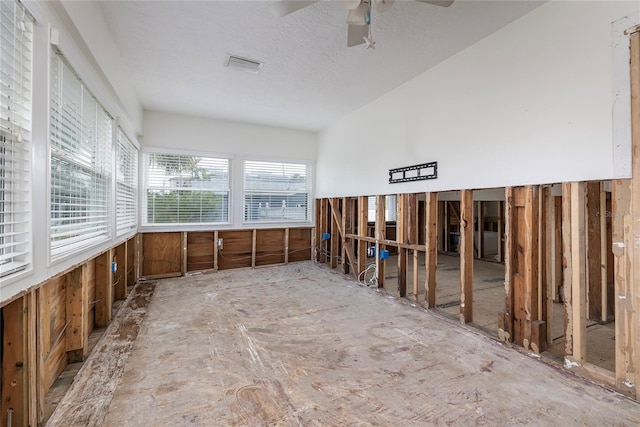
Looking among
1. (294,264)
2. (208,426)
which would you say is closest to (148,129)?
(294,264)

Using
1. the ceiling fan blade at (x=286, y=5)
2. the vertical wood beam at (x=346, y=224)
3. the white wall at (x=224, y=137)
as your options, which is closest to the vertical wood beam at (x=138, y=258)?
the white wall at (x=224, y=137)

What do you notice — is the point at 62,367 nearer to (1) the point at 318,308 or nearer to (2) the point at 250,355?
(2) the point at 250,355

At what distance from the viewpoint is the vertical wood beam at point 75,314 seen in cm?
223

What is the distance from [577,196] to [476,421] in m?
1.64

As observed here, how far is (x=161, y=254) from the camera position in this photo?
4.91 meters

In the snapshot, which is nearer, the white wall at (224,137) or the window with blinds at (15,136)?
the window with blinds at (15,136)

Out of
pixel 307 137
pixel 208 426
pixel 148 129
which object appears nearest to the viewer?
pixel 208 426

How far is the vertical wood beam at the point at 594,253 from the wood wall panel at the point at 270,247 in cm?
458

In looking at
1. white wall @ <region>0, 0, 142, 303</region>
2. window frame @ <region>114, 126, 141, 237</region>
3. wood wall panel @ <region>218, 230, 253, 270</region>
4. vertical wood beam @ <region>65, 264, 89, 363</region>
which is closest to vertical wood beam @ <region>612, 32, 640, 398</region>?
white wall @ <region>0, 0, 142, 303</region>

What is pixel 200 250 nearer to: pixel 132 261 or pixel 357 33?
pixel 132 261

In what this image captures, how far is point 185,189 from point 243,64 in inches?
106

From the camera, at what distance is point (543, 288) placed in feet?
7.95

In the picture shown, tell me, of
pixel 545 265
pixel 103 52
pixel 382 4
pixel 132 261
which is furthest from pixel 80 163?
pixel 545 265

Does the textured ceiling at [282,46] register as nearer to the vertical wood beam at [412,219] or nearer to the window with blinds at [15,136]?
the window with blinds at [15,136]
